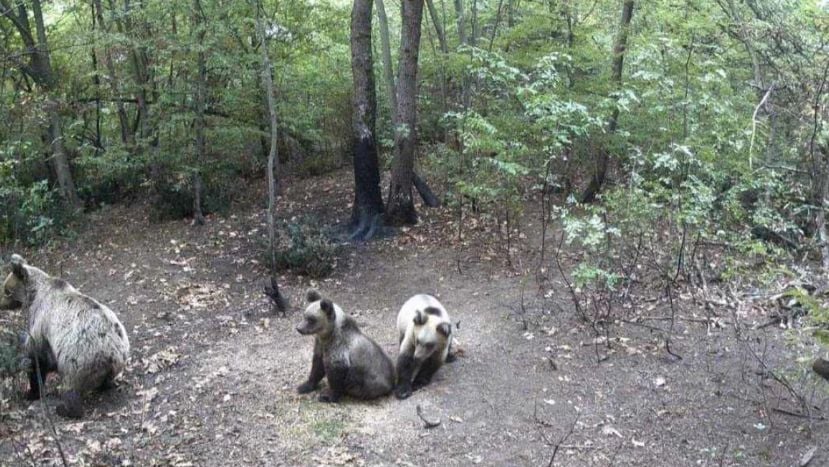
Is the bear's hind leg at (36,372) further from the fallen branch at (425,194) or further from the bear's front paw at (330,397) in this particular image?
the fallen branch at (425,194)

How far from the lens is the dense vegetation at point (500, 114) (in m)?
8.77

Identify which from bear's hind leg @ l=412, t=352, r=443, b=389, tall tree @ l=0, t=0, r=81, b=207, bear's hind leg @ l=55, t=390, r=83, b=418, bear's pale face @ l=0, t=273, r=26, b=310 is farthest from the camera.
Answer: tall tree @ l=0, t=0, r=81, b=207

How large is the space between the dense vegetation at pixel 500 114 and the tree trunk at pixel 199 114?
0.06 metres

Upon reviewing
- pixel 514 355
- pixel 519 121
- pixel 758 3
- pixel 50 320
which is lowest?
pixel 514 355

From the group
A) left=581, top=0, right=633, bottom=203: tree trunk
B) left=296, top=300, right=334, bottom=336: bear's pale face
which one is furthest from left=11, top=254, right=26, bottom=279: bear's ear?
left=581, top=0, right=633, bottom=203: tree trunk

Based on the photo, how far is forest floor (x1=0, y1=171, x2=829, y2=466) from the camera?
5.89 meters

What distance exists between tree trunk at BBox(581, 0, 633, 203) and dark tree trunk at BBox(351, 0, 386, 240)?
13.6 ft

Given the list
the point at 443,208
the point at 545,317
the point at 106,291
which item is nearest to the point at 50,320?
the point at 106,291

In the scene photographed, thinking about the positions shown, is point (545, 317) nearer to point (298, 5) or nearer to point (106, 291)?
point (106, 291)

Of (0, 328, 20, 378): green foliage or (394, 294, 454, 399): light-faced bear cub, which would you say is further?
(394, 294, 454, 399): light-faced bear cub

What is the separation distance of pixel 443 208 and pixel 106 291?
20.8 feet

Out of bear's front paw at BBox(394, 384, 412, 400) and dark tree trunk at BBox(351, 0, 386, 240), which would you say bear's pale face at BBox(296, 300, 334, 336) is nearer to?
bear's front paw at BBox(394, 384, 412, 400)

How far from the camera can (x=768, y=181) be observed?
343 inches

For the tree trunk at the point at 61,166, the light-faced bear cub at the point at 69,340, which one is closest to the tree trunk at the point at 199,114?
the tree trunk at the point at 61,166
